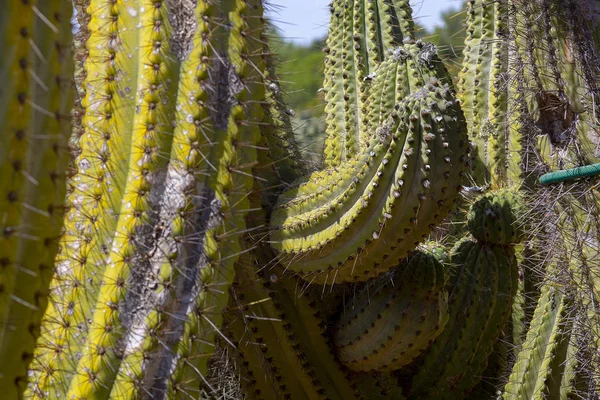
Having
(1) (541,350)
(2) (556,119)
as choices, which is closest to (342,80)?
(2) (556,119)

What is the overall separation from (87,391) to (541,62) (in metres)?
1.85

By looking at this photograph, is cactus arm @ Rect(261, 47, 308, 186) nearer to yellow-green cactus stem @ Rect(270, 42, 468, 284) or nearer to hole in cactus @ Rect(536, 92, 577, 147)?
yellow-green cactus stem @ Rect(270, 42, 468, 284)

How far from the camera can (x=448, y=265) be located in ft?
10.8

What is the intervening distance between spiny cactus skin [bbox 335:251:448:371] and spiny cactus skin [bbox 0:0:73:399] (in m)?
1.47

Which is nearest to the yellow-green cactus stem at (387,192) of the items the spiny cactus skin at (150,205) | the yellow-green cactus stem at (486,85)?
the spiny cactus skin at (150,205)

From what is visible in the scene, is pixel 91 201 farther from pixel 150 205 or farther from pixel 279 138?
pixel 279 138

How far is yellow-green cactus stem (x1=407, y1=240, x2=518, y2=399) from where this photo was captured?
3.40 m

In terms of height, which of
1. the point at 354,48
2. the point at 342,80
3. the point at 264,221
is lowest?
the point at 264,221

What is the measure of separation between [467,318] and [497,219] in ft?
1.33

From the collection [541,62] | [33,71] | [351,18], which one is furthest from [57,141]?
[351,18]

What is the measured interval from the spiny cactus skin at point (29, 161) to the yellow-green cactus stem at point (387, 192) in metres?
1.00

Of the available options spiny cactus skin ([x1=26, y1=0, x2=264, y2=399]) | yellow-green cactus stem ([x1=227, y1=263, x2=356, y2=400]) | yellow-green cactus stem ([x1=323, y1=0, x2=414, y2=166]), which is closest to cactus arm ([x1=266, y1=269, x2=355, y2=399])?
yellow-green cactus stem ([x1=227, y1=263, x2=356, y2=400])

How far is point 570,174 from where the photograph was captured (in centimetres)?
294

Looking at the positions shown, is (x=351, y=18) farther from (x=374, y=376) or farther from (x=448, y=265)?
(x=374, y=376)
